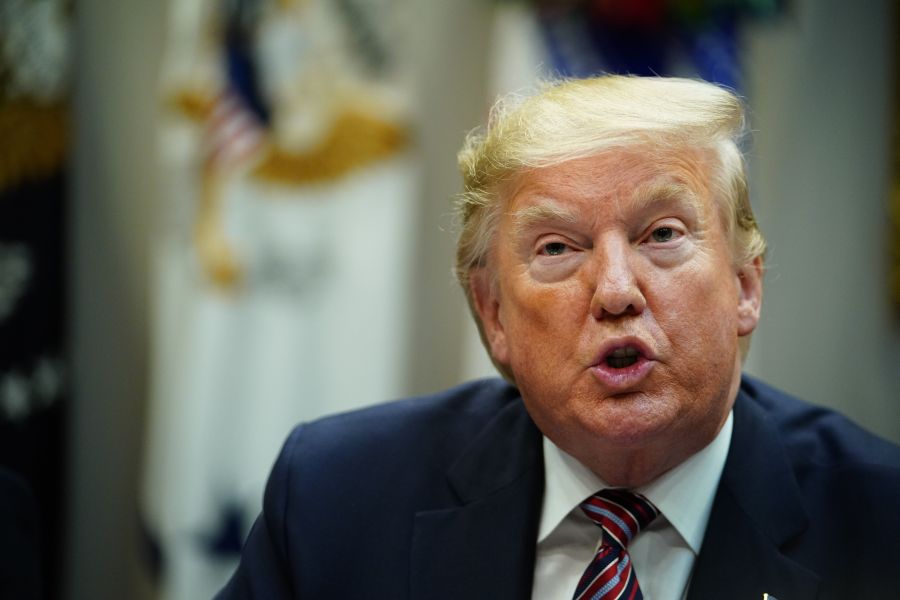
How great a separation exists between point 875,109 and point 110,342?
2411 millimetres

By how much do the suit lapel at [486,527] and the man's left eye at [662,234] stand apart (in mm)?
449

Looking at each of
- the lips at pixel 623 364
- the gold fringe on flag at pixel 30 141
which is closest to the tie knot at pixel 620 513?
the lips at pixel 623 364

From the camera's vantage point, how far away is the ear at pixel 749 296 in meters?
1.69

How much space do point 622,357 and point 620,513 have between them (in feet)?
0.89

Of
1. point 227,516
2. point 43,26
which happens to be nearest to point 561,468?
point 227,516

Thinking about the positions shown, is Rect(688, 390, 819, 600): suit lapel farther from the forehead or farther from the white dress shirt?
the forehead

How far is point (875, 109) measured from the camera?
2973 mm

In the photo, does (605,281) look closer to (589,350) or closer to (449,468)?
(589,350)

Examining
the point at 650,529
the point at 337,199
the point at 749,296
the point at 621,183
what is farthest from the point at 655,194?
the point at 337,199

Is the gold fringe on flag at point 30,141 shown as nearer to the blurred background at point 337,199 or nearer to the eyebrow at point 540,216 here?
the blurred background at point 337,199

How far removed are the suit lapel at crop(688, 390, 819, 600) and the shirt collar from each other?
2cm

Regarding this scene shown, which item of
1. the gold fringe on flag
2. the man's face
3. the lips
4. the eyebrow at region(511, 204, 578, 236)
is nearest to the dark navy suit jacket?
the man's face

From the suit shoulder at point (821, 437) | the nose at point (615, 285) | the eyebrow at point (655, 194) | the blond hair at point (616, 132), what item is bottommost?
the suit shoulder at point (821, 437)

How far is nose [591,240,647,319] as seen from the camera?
4.92 feet
